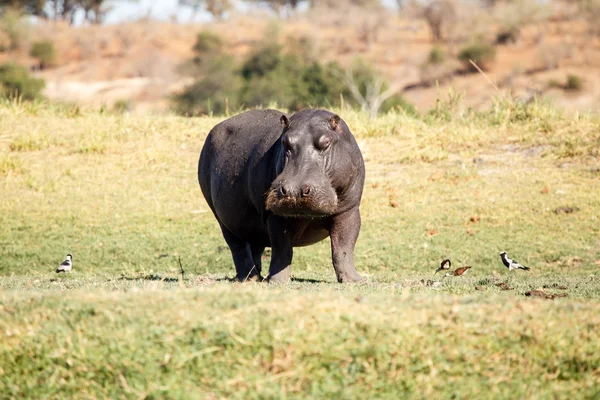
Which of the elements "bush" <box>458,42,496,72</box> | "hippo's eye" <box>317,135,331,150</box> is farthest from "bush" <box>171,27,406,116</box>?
"hippo's eye" <box>317,135,331,150</box>

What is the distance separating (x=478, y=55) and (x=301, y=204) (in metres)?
39.1

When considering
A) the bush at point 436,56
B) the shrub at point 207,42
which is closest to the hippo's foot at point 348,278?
the bush at point 436,56

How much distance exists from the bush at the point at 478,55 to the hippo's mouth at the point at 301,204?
3811cm

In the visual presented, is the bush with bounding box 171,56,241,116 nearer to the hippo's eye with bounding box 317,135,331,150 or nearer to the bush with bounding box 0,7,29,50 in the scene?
the bush with bounding box 0,7,29,50

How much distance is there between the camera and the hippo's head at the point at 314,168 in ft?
24.7

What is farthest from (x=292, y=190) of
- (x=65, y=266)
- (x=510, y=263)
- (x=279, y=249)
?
(x=65, y=266)

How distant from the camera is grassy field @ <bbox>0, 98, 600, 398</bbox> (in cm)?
527

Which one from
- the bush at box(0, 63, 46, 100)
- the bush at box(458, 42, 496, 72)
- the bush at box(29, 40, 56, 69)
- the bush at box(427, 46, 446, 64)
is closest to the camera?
the bush at box(0, 63, 46, 100)

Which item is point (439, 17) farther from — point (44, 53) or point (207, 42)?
point (44, 53)

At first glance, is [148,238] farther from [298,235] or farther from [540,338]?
[540,338]

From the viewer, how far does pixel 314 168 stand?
7.74 meters

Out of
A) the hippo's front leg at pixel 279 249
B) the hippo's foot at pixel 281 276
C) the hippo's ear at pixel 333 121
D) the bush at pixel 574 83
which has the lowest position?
the bush at pixel 574 83

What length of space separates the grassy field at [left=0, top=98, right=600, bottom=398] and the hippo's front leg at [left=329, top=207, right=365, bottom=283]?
0.47m

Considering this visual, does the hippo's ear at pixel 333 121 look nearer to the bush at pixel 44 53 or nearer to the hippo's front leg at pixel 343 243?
the hippo's front leg at pixel 343 243
